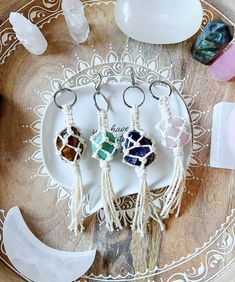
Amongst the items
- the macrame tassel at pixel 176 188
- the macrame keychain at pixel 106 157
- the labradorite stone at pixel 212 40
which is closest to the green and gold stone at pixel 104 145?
the macrame keychain at pixel 106 157

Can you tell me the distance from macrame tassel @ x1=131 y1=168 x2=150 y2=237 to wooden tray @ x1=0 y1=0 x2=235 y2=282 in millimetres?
17

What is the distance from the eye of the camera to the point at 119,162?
88 centimetres

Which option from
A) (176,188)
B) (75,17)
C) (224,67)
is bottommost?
(176,188)

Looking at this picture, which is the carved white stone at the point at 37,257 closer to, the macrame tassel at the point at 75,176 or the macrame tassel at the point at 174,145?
the macrame tassel at the point at 75,176

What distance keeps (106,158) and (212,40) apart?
26 cm

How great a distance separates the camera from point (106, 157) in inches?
33.0

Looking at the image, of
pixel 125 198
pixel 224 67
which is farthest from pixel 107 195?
pixel 224 67

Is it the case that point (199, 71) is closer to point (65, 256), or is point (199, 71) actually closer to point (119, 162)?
point (119, 162)

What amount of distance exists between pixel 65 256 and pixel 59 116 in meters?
0.24

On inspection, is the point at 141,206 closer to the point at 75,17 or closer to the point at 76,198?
the point at 76,198

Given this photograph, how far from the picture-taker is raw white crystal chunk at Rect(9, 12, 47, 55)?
87 cm

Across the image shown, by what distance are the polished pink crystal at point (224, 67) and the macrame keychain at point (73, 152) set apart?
257 millimetres

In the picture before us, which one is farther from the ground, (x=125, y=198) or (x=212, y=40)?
(x=212, y=40)

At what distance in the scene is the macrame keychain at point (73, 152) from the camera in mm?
838
